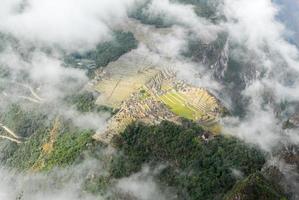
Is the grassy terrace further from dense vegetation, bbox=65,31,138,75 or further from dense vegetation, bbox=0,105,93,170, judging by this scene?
dense vegetation, bbox=65,31,138,75

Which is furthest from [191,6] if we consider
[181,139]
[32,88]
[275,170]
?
[275,170]

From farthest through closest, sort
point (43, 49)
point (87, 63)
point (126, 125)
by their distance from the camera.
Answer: point (43, 49) → point (87, 63) → point (126, 125)

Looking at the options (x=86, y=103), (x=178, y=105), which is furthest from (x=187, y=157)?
(x=86, y=103)

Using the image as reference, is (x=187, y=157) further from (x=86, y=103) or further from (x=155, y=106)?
(x=86, y=103)

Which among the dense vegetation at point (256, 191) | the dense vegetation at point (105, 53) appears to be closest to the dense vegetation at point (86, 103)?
the dense vegetation at point (105, 53)

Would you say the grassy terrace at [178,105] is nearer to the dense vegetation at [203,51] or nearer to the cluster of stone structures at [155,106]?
the cluster of stone structures at [155,106]

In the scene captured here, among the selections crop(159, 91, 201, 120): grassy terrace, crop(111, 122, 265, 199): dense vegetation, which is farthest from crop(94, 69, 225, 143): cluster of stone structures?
crop(111, 122, 265, 199): dense vegetation

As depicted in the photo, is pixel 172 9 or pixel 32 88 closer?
pixel 32 88

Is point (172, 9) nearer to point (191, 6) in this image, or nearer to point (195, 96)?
point (191, 6)
